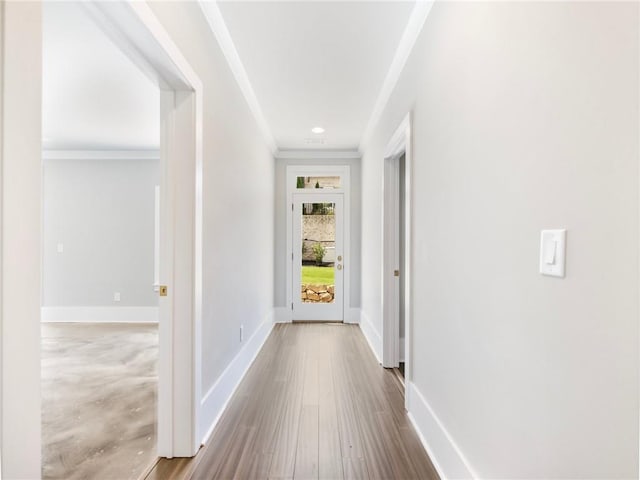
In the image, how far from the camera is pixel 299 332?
475cm

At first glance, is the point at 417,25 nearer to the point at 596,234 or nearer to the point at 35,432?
the point at 596,234

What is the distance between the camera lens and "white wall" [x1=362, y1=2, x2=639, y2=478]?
750mm

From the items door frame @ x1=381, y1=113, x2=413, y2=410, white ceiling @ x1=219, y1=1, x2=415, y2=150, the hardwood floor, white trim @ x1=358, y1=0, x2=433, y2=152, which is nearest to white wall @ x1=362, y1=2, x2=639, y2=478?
white trim @ x1=358, y1=0, x2=433, y2=152

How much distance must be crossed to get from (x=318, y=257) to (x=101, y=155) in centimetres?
368

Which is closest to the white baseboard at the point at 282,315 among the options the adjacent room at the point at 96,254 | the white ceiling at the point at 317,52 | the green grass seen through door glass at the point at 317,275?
the green grass seen through door glass at the point at 317,275

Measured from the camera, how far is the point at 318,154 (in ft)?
17.8

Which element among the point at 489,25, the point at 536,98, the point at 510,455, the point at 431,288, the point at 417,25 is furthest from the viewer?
the point at 417,25

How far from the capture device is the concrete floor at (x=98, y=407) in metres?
1.90

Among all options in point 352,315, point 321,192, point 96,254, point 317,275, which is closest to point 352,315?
point 352,315

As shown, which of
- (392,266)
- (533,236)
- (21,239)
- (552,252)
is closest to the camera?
(21,239)

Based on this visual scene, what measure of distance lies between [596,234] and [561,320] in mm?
250

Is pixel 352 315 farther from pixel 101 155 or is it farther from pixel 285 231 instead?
pixel 101 155

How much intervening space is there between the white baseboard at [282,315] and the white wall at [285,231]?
0.06 metres

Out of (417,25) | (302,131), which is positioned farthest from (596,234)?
(302,131)
